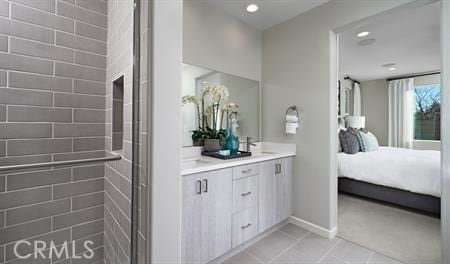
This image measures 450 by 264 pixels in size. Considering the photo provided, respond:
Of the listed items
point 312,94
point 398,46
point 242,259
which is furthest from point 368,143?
point 242,259

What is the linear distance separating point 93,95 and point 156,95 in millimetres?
929

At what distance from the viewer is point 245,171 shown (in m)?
1.77

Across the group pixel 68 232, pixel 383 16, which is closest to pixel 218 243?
pixel 68 232

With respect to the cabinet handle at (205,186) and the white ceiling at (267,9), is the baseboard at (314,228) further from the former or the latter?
the white ceiling at (267,9)

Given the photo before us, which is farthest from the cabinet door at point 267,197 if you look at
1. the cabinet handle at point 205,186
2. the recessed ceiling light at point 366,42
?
the recessed ceiling light at point 366,42

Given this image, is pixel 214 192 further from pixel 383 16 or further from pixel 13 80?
pixel 383 16

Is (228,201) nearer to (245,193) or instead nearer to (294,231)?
(245,193)

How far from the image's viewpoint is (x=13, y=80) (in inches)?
48.9

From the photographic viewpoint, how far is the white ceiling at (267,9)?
2.09 meters

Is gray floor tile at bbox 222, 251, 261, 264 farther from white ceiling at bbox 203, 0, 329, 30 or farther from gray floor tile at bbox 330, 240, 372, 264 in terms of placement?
white ceiling at bbox 203, 0, 329, 30

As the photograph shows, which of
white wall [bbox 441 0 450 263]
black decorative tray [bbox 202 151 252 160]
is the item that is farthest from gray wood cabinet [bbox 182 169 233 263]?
white wall [bbox 441 0 450 263]

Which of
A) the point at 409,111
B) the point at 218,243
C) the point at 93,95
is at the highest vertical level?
the point at 409,111

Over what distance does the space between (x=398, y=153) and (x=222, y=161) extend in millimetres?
3382

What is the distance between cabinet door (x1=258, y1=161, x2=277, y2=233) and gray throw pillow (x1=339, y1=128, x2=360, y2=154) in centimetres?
203
